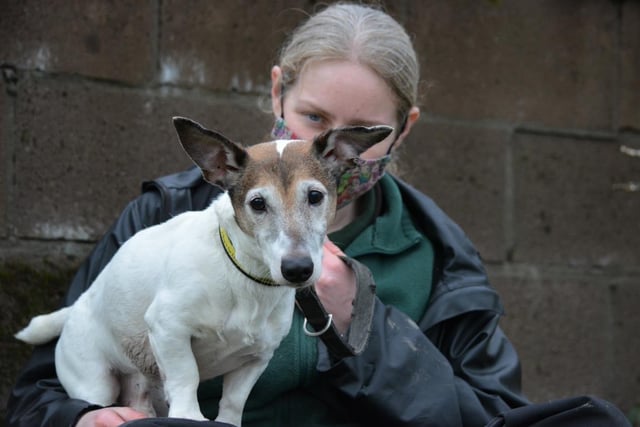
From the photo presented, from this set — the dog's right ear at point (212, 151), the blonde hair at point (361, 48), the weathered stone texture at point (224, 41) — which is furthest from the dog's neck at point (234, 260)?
the weathered stone texture at point (224, 41)

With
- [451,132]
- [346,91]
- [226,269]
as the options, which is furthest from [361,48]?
[451,132]

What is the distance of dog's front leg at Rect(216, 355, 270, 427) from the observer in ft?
7.57

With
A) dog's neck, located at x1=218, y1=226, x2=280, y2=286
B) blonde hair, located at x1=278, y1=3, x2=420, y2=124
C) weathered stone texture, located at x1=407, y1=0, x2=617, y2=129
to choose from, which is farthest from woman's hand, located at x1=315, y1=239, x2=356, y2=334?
weathered stone texture, located at x1=407, y1=0, x2=617, y2=129

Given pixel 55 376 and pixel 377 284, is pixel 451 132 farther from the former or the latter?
pixel 55 376

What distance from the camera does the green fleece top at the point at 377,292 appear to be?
104 inches

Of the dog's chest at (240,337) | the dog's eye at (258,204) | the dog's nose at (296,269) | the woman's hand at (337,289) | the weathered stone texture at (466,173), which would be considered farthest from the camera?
the weathered stone texture at (466,173)

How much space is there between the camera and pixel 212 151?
217cm

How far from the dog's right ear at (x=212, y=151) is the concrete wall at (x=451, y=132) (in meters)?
1.29

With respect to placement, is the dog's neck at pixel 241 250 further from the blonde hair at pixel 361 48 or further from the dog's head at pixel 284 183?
the blonde hair at pixel 361 48

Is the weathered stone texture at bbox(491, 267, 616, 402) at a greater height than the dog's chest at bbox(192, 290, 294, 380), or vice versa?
the dog's chest at bbox(192, 290, 294, 380)

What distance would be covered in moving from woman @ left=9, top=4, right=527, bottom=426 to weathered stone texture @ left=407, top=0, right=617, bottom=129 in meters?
0.89

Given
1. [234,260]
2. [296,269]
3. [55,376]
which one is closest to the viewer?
[296,269]

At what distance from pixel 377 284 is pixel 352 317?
14.5 inches

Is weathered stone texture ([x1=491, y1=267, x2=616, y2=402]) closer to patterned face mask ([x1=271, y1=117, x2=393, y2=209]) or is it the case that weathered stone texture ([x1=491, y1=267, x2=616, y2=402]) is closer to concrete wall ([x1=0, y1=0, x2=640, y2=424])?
concrete wall ([x1=0, y1=0, x2=640, y2=424])
